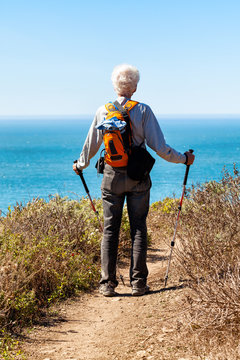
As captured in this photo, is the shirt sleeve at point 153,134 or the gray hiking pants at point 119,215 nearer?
the shirt sleeve at point 153,134

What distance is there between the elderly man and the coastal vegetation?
19.3 inches

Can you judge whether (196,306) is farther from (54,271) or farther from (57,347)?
(54,271)

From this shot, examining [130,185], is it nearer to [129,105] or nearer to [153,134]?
[153,134]

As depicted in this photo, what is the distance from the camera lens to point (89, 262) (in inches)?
243

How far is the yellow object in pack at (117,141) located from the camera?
5105 mm

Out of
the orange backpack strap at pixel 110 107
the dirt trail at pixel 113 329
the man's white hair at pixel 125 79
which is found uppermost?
the man's white hair at pixel 125 79

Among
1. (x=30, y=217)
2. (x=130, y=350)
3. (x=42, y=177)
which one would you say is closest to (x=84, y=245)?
(x=30, y=217)

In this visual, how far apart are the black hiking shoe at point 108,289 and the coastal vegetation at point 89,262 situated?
0.26m

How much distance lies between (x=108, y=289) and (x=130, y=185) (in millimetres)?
1374

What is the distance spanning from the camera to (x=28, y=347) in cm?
422

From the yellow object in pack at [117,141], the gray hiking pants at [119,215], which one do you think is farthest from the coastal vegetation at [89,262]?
the yellow object in pack at [117,141]

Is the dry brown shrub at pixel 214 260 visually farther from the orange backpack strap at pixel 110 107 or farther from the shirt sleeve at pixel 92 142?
the orange backpack strap at pixel 110 107

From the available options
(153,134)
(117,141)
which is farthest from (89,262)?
(153,134)

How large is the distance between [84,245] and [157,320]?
2.28 meters
